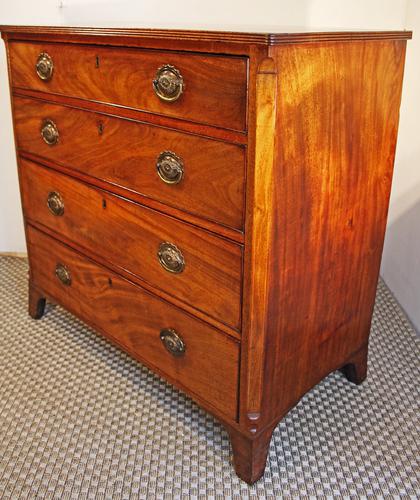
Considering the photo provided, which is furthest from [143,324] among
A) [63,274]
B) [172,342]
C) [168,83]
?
[168,83]

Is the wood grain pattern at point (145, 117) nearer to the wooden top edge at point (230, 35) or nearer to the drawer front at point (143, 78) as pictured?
the drawer front at point (143, 78)

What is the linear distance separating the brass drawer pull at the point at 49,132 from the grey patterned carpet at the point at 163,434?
0.59 meters

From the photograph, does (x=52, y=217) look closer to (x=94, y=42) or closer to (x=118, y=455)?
(x=94, y=42)

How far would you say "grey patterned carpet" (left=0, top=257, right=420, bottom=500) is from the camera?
1.18 m

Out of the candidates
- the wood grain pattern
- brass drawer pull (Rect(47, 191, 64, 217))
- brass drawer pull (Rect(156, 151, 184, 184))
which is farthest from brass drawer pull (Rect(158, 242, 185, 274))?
brass drawer pull (Rect(47, 191, 64, 217))

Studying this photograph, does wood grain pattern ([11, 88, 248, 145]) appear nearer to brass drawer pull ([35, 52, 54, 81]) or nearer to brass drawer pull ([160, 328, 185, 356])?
brass drawer pull ([35, 52, 54, 81])

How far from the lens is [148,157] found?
1.15m

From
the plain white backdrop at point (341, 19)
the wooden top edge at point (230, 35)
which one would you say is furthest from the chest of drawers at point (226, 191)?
the plain white backdrop at point (341, 19)

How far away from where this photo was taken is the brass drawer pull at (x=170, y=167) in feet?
3.53

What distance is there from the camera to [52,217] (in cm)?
153

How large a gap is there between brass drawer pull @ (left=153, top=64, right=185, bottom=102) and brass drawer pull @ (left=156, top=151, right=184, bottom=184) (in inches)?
4.2

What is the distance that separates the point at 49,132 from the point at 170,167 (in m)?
0.47

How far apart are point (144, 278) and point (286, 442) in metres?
0.48

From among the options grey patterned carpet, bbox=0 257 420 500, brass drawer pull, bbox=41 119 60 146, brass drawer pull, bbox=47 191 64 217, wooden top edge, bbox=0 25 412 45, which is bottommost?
grey patterned carpet, bbox=0 257 420 500
